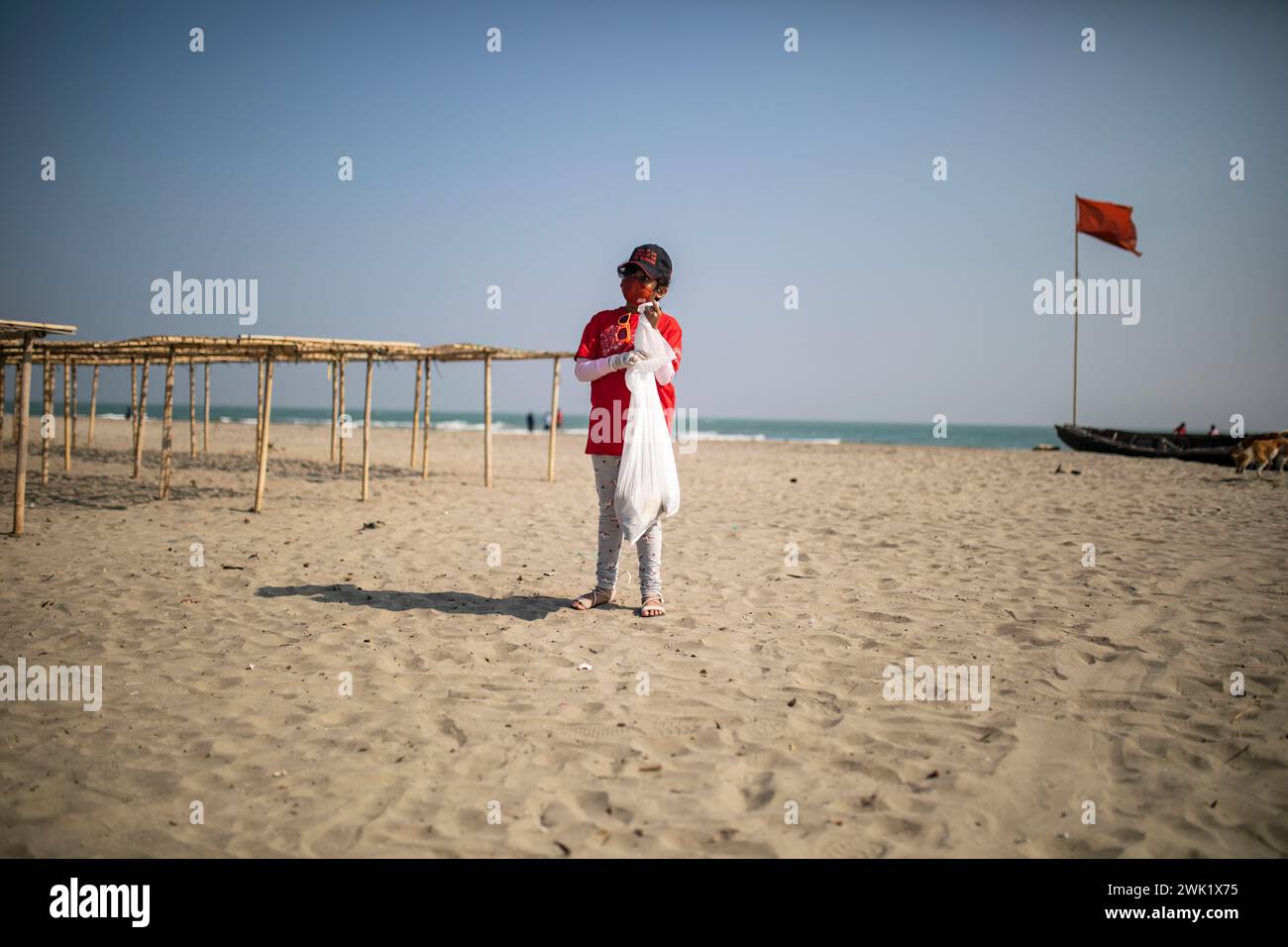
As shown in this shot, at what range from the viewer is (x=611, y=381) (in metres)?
4.50

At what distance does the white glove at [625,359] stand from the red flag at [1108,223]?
885 inches

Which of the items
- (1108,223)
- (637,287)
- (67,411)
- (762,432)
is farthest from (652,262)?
(762,432)

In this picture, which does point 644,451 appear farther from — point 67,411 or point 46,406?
point 67,411

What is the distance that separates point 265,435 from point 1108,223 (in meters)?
23.0

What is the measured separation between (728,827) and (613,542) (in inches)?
97.1

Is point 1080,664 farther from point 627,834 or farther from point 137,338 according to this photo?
point 137,338

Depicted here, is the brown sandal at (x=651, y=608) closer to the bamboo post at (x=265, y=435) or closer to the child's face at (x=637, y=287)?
the child's face at (x=637, y=287)

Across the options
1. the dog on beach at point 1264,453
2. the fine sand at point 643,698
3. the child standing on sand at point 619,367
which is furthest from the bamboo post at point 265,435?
the dog on beach at point 1264,453

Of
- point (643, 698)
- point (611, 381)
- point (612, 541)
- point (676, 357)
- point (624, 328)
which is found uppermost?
point (624, 328)

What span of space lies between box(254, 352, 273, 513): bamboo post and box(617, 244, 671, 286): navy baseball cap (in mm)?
6508

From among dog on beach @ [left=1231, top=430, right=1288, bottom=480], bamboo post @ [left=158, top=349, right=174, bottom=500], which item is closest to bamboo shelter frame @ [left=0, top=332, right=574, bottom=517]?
bamboo post @ [left=158, top=349, right=174, bottom=500]

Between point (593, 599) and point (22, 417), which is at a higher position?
point (22, 417)
